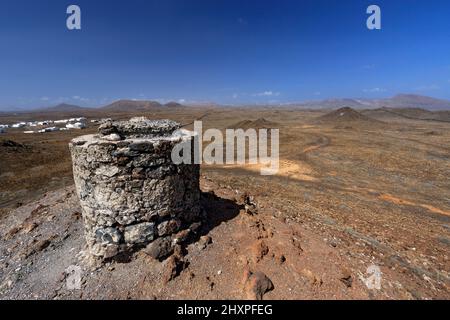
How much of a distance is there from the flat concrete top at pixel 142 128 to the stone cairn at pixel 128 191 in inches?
40.0

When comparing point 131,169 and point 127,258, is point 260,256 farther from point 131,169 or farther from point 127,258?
point 131,169

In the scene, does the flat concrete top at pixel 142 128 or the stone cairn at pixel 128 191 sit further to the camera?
the flat concrete top at pixel 142 128

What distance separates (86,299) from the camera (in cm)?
508

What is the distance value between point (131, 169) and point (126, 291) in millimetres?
2418

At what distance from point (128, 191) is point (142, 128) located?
7.05 feet

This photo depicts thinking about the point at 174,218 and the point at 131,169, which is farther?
the point at 174,218

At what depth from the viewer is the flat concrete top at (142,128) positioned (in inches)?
263

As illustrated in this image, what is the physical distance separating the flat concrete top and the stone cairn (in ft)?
3.34

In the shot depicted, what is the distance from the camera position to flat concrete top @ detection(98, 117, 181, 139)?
21.9ft

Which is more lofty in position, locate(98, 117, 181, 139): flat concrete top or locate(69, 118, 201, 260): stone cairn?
locate(98, 117, 181, 139): flat concrete top
